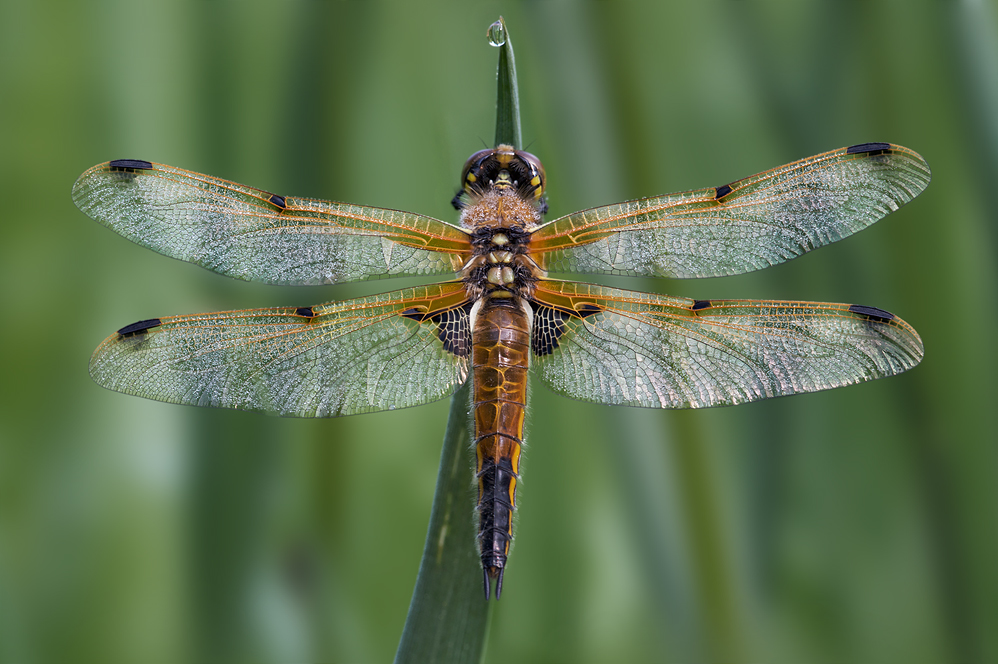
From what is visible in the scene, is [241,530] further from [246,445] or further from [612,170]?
[612,170]

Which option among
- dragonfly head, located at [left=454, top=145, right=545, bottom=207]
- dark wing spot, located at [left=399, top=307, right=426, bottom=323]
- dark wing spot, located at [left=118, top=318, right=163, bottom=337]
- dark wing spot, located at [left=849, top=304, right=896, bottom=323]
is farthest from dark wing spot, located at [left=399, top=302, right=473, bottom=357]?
dark wing spot, located at [left=849, top=304, right=896, bottom=323]

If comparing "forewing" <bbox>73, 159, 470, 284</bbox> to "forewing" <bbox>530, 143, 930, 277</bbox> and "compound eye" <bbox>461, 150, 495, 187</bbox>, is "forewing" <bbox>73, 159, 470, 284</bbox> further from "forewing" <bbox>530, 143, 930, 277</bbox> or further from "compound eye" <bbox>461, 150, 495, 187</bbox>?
"forewing" <bbox>530, 143, 930, 277</bbox>

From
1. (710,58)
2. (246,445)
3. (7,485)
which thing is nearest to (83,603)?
(7,485)

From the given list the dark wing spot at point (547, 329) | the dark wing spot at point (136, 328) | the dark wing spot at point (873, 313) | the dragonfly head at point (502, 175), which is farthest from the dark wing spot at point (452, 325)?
the dark wing spot at point (873, 313)

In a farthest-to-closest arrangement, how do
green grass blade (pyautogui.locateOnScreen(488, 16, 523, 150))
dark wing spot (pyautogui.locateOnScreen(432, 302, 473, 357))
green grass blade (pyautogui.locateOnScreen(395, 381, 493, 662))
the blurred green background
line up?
the blurred green background < dark wing spot (pyautogui.locateOnScreen(432, 302, 473, 357)) < green grass blade (pyautogui.locateOnScreen(488, 16, 523, 150)) < green grass blade (pyautogui.locateOnScreen(395, 381, 493, 662))

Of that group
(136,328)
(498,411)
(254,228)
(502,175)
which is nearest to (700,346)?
(498,411)
